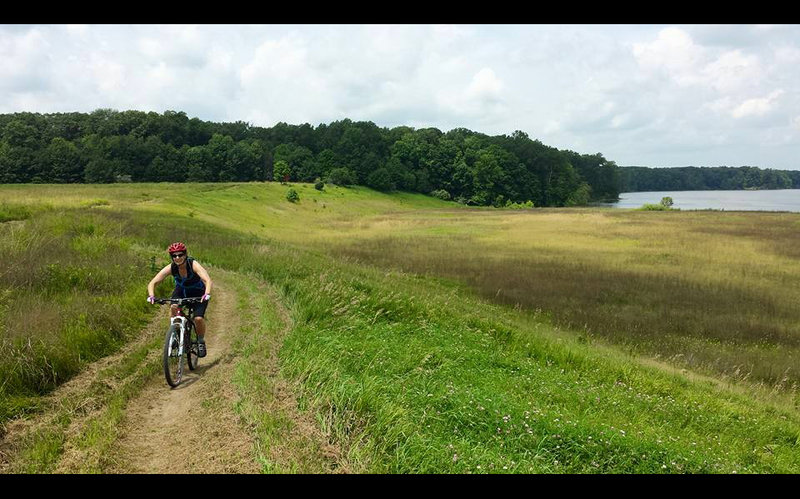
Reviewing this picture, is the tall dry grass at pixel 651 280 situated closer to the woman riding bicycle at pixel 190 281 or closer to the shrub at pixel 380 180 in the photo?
the woman riding bicycle at pixel 190 281

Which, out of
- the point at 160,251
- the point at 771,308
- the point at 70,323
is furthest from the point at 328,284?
the point at 771,308

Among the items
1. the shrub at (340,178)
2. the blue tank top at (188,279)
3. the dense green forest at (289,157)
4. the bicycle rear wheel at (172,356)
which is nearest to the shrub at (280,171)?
the dense green forest at (289,157)

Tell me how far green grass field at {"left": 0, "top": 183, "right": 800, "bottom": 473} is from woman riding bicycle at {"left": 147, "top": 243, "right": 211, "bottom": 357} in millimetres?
1760

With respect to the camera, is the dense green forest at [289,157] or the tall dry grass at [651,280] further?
the dense green forest at [289,157]

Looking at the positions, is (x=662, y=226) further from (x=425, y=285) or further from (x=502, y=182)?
(x=502, y=182)

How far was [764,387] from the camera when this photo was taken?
12180mm

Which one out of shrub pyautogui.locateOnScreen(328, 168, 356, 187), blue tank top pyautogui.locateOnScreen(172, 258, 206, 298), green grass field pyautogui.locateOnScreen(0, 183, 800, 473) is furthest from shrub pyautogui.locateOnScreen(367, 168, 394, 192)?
blue tank top pyautogui.locateOnScreen(172, 258, 206, 298)

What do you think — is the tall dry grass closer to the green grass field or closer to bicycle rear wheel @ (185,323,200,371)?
the green grass field

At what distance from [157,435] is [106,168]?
10574 centimetres

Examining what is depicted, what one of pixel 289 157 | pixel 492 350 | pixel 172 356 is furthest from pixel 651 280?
pixel 289 157

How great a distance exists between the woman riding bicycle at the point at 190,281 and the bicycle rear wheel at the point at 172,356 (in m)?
0.54

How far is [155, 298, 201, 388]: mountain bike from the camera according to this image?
7.92m

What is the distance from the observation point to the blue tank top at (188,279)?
29.3 feet

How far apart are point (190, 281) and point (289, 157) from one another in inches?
5189
